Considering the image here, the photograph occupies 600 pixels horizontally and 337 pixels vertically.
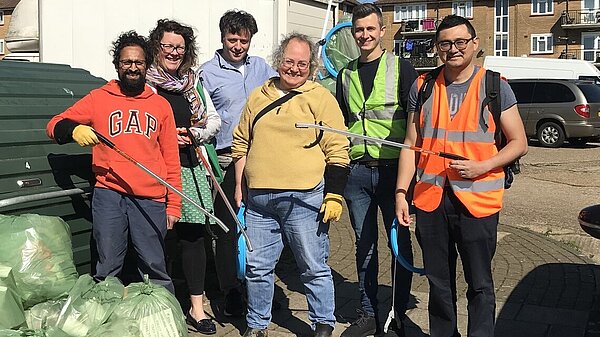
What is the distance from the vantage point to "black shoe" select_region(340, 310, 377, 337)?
4.34 meters

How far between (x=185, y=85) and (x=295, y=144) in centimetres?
82

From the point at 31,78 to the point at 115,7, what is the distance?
2.76 m

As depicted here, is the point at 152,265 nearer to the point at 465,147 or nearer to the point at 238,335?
the point at 238,335

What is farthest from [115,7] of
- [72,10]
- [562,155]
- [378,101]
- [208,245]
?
[562,155]

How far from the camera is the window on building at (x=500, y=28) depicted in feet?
178

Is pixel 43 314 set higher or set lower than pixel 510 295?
higher

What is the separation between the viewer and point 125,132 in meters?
3.70

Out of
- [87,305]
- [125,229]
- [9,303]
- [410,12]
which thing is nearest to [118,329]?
[87,305]

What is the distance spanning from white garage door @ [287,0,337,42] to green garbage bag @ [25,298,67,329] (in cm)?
473

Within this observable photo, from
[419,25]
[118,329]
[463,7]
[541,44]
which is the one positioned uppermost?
[463,7]

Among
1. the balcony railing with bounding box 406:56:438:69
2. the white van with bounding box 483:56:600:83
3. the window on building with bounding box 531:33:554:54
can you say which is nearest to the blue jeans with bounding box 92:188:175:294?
the white van with bounding box 483:56:600:83

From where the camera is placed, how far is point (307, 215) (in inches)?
157

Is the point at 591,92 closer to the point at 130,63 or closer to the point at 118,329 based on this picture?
the point at 130,63

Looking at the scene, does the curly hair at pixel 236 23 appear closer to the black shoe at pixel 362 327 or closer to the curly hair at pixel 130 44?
the curly hair at pixel 130 44
